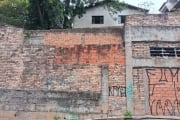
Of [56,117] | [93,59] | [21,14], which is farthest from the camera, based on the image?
[21,14]

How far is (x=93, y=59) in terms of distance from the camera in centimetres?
1214

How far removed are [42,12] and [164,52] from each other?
1042 cm

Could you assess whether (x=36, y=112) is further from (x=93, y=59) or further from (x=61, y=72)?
(x=93, y=59)

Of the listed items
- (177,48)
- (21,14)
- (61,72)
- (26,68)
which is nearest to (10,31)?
(26,68)

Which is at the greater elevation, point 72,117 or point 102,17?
point 102,17

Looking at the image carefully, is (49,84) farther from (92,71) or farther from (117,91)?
(117,91)

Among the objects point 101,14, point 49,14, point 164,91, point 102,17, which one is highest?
point 101,14

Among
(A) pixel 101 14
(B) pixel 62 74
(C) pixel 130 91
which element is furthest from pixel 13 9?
(C) pixel 130 91

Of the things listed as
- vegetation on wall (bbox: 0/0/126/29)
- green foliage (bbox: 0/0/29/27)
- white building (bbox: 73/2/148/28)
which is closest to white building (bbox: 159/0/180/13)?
white building (bbox: 73/2/148/28)

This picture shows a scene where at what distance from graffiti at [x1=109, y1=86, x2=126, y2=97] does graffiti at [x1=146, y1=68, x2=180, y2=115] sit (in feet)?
2.55

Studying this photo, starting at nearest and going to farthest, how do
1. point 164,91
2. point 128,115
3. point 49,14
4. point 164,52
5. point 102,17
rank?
point 128,115, point 164,91, point 164,52, point 49,14, point 102,17

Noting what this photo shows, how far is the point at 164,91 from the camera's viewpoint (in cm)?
1161

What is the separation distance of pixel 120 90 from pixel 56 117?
1997 mm

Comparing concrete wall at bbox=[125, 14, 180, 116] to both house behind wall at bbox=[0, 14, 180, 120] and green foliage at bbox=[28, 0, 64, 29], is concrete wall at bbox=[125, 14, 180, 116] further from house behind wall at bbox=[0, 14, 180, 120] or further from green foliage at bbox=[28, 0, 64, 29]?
green foliage at bbox=[28, 0, 64, 29]
